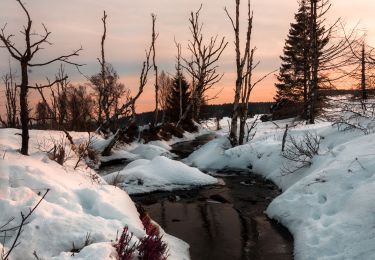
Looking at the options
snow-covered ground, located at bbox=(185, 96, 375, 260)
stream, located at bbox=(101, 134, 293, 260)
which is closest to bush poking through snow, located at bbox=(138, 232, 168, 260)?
stream, located at bbox=(101, 134, 293, 260)

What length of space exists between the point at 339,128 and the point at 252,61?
6451 mm

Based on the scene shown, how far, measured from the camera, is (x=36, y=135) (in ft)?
35.5

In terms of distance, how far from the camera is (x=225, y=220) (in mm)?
8227

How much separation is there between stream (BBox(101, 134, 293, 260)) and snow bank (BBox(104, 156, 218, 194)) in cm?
44

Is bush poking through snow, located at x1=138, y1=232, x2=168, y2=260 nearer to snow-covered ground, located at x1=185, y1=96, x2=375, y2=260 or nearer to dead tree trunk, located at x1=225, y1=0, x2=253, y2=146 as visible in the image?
snow-covered ground, located at x1=185, y1=96, x2=375, y2=260

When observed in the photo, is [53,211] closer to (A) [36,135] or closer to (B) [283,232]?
(B) [283,232]

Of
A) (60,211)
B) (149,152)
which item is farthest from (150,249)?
(149,152)

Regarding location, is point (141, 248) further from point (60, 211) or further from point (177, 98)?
point (177, 98)

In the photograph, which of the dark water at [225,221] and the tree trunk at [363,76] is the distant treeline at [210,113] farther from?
the tree trunk at [363,76]

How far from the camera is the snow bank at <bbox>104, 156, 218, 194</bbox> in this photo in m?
11.0

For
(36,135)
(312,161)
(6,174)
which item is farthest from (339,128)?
(6,174)

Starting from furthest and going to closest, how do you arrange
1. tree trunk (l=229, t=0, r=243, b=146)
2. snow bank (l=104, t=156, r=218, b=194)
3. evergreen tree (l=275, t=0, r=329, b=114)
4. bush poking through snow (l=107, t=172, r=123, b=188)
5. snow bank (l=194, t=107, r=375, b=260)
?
evergreen tree (l=275, t=0, r=329, b=114) → tree trunk (l=229, t=0, r=243, b=146) → snow bank (l=104, t=156, r=218, b=194) → bush poking through snow (l=107, t=172, r=123, b=188) → snow bank (l=194, t=107, r=375, b=260)

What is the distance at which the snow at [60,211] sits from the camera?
4.66 m

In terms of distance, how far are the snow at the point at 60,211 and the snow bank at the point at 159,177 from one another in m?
3.33
